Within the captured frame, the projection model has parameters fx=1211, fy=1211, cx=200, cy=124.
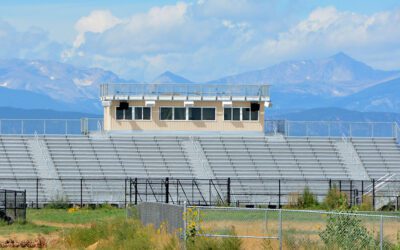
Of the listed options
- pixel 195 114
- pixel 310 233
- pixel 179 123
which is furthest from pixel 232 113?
pixel 310 233

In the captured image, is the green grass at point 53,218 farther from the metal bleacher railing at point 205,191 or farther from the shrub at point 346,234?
the shrub at point 346,234

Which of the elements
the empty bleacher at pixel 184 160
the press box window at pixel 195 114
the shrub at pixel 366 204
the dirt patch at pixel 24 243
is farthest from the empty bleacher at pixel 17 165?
the dirt patch at pixel 24 243

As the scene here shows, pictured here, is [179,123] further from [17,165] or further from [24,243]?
[24,243]

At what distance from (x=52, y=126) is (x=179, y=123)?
29.9 ft

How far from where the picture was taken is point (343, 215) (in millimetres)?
30766

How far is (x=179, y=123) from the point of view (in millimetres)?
80062

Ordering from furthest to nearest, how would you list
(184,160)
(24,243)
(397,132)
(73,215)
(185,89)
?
(397,132)
(185,89)
(184,160)
(73,215)
(24,243)

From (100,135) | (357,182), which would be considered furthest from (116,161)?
(357,182)

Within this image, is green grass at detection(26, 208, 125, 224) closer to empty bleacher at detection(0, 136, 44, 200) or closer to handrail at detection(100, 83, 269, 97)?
empty bleacher at detection(0, 136, 44, 200)

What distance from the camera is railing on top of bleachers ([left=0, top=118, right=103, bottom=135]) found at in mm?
78938

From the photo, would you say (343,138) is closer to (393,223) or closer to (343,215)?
(393,223)

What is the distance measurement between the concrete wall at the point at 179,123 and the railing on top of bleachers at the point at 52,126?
124 centimetres

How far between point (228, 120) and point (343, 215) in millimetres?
49958

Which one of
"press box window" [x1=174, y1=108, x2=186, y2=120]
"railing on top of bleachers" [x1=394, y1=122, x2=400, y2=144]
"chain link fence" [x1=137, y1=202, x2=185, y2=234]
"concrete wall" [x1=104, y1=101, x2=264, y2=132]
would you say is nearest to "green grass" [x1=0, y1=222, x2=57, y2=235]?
"chain link fence" [x1=137, y1=202, x2=185, y2=234]
